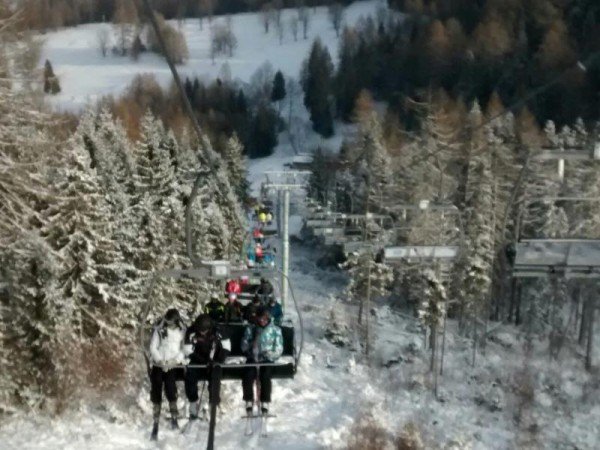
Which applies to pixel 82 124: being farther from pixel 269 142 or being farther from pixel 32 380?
pixel 269 142

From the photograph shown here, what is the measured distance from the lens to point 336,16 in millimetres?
146000

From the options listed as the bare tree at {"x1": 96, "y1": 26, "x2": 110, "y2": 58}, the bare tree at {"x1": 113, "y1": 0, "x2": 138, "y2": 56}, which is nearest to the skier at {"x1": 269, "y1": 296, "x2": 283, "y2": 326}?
the bare tree at {"x1": 113, "y1": 0, "x2": 138, "y2": 56}

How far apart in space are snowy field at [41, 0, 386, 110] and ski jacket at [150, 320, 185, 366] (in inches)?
3542

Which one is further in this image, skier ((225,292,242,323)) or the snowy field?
the snowy field

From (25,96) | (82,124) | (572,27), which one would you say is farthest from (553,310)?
(572,27)

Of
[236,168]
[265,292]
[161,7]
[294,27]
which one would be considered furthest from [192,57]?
[265,292]

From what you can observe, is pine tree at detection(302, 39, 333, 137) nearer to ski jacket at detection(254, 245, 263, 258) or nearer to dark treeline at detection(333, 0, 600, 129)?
dark treeline at detection(333, 0, 600, 129)

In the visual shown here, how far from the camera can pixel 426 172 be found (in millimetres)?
42312

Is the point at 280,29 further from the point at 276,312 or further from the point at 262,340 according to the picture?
the point at 262,340

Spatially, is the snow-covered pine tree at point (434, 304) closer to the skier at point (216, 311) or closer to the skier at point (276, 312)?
the skier at point (216, 311)

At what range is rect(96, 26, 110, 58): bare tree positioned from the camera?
133000 millimetres

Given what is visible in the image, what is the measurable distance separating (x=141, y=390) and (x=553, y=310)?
94.0 feet

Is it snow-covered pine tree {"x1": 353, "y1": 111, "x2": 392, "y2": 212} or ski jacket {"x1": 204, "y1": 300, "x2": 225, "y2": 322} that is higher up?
ski jacket {"x1": 204, "y1": 300, "x2": 225, "y2": 322}

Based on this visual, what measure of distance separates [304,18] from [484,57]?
62009 millimetres
